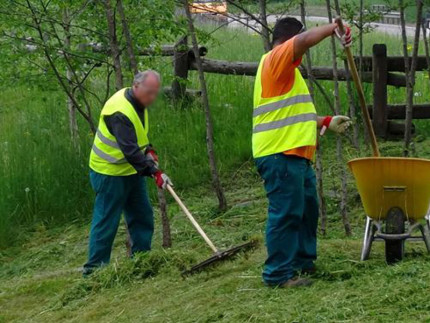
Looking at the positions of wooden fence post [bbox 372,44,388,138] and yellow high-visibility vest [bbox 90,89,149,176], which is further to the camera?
wooden fence post [bbox 372,44,388,138]

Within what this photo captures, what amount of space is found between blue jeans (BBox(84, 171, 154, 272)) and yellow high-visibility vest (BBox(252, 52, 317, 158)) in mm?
2171

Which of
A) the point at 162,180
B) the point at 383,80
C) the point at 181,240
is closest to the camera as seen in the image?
the point at 162,180

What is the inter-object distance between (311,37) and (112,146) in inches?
107

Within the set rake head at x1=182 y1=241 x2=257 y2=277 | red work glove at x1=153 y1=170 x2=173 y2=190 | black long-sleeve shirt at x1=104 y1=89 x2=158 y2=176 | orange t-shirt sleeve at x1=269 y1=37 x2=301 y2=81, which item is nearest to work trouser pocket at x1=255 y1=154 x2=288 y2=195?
orange t-shirt sleeve at x1=269 y1=37 x2=301 y2=81

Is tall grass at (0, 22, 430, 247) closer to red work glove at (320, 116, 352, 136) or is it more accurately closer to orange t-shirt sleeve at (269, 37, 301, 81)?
red work glove at (320, 116, 352, 136)

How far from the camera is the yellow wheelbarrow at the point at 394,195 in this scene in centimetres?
633

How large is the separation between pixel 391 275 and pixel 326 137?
21.7 ft

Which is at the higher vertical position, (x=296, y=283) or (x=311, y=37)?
(x=311, y=37)

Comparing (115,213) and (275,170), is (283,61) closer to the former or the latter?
(275,170)

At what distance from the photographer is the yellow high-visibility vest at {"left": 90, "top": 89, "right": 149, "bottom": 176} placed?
804 cm

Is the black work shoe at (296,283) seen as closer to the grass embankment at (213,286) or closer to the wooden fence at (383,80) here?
the grass embankment at (213,286)

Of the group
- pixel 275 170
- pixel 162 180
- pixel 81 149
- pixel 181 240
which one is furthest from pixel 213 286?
pixel 81 149

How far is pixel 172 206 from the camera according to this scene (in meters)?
11.4

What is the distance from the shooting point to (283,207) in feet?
20.8
